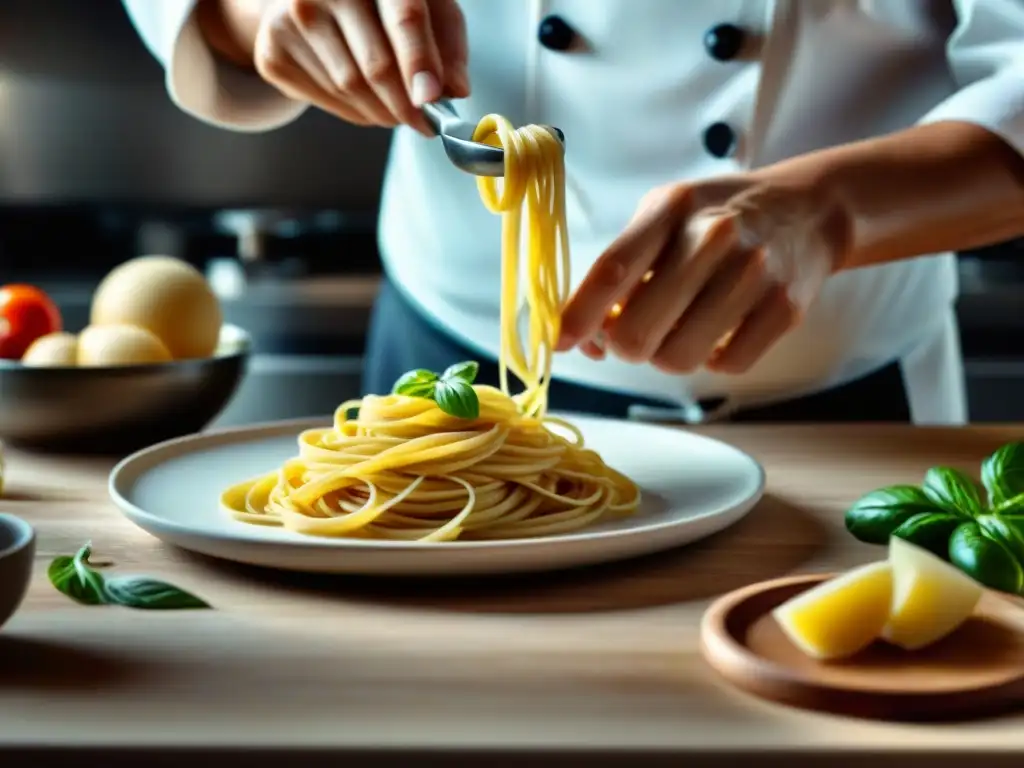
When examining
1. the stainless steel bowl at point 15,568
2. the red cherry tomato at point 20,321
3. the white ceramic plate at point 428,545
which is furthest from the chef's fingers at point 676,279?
the red cherry tomato at point 20,321

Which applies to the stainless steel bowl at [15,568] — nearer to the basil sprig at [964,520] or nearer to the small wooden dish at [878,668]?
the small wooden dish at [878,668]

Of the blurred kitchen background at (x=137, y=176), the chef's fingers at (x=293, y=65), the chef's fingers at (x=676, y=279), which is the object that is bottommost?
the blurred kitchen background at (x=137, y=176)

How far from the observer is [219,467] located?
1.18 m

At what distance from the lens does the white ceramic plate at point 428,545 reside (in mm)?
838

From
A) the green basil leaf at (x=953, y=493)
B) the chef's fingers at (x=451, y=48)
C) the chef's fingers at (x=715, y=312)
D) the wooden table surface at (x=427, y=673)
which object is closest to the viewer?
the wooden table surface at (x=427, y=673)

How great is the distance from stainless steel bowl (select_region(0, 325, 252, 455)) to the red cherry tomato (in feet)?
0.46

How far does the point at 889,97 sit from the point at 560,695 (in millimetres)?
1065

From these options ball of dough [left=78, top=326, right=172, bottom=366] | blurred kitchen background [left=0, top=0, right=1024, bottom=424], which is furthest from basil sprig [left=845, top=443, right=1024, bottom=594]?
blurred kitchen background [left=0, top=0, right=1024, bottom=424]

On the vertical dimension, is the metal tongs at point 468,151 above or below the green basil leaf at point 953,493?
above

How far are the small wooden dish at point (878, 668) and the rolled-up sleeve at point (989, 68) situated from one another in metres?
0.68

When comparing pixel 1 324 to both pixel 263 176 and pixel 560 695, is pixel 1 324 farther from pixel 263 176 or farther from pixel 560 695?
pixel 263 176

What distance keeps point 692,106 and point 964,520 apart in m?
0.74

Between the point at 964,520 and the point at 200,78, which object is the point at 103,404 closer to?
the point at 200,78

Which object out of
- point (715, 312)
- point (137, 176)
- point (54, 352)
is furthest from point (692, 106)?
point (137, 176)
